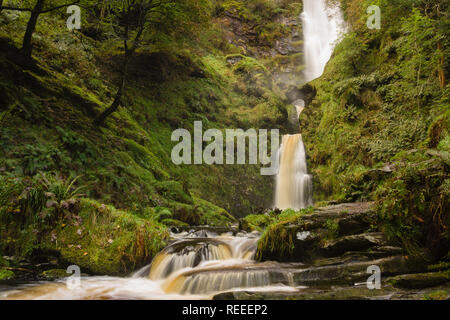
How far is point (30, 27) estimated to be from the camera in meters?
7.32

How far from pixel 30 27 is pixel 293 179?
12505 mm

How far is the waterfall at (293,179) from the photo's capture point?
14.0m

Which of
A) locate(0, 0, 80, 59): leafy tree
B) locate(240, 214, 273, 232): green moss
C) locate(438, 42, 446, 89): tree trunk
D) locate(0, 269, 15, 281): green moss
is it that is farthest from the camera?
locate(240, 214, 273, 232): green moss

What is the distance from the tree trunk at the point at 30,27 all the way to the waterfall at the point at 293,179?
40.1 ft

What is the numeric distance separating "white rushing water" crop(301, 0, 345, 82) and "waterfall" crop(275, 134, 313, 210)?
13.9 metres

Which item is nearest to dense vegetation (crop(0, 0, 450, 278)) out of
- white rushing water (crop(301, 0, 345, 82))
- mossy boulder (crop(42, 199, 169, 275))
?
mossy boulder (crop(42, 199, 169, 275))

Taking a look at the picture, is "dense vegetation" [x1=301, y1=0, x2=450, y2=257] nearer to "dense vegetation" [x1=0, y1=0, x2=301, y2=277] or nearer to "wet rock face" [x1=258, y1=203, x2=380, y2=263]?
"wet rock face" [x1=258, y1=203, x2=380, y2=263]

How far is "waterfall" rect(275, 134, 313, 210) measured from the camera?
13984 millimetres

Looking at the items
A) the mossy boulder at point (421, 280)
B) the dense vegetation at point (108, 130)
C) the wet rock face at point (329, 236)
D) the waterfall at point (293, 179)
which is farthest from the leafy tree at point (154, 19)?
the waterfall at point (293, 179)

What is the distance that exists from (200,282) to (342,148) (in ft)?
29.2

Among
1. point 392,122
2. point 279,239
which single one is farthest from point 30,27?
point 392,122

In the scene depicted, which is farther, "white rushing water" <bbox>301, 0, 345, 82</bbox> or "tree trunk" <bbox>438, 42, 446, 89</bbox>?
"white rushing water" <bbox>301, 0, 345, 82</bbox>

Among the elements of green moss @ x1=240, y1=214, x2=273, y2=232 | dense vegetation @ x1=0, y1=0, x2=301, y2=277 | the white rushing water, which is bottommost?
green moss @ x1=240, y1=214, x2=273, y2=232
